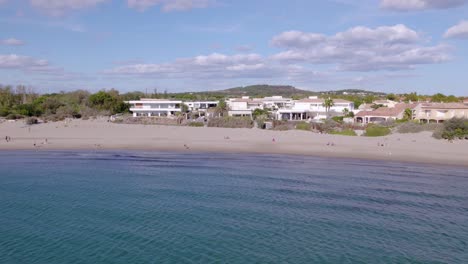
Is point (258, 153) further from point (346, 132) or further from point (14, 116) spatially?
point (14, 116)

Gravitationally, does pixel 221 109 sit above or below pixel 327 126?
above

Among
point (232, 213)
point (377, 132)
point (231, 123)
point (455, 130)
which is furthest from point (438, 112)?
point (232, 213)

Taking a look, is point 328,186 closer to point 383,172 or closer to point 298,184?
point 298,184

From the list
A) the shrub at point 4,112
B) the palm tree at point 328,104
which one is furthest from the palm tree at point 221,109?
the shrub at point 4,112

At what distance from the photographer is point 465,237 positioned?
→ 18.5 metres

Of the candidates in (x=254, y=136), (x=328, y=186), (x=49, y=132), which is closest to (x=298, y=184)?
(x=328, y=186)

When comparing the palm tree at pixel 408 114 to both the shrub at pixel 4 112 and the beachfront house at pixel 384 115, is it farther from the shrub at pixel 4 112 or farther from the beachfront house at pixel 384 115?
the shrub at pixel 4 112

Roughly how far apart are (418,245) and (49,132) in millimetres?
49067

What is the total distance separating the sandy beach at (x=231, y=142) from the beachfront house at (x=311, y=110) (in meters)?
23.9

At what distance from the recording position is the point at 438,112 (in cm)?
6475

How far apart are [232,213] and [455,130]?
3414 cm

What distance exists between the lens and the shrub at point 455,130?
1818 inches

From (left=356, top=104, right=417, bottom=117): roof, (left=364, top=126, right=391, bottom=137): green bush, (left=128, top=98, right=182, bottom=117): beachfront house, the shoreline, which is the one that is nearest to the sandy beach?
the shoreline

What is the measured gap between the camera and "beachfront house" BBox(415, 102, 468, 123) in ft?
207
